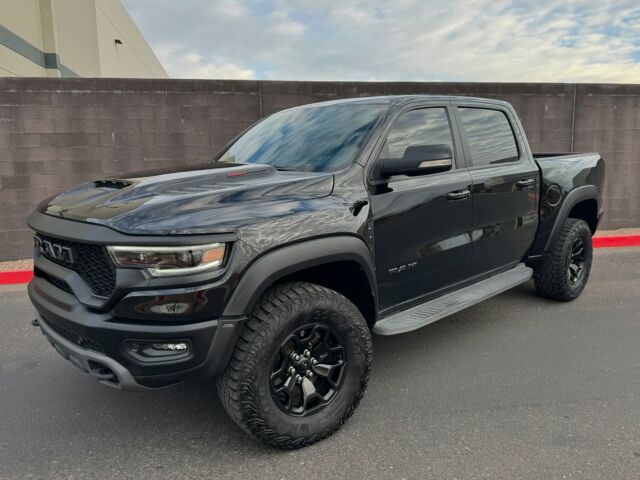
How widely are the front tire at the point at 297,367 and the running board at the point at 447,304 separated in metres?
0.37

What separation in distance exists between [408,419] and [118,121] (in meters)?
6.00

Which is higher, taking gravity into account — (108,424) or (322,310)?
(322,310)

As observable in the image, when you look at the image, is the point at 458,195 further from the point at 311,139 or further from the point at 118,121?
the point at 118,121

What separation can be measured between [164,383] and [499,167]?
3.03 meters

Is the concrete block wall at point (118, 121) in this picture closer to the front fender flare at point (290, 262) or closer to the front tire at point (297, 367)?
the front fender flare at point (290, 262)

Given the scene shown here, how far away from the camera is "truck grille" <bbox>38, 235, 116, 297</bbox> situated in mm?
2232

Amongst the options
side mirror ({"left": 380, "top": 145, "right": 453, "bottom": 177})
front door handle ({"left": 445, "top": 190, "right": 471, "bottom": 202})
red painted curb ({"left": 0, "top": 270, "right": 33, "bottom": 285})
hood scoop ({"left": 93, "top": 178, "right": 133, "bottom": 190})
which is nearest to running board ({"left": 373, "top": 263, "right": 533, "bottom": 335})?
front door handle ({"left": 445, "top": 190, "right": 471, "bottom": 202})

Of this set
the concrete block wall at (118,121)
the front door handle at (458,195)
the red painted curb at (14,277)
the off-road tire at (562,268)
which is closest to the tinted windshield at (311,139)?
the front door handle at (458,195)

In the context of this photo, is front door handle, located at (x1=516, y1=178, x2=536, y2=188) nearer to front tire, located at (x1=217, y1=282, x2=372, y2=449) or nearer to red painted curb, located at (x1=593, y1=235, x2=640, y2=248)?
front tire, located at (x1=217, y1=282, x2=372, y2=449)

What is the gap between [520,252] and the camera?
171 inches

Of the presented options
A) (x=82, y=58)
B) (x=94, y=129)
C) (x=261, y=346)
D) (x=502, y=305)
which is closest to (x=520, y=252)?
(x=502, y=305)

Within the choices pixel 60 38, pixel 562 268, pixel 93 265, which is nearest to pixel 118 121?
pixel 93 265

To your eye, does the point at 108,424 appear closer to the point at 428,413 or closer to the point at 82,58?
the point at 428,413

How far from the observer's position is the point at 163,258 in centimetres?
217
